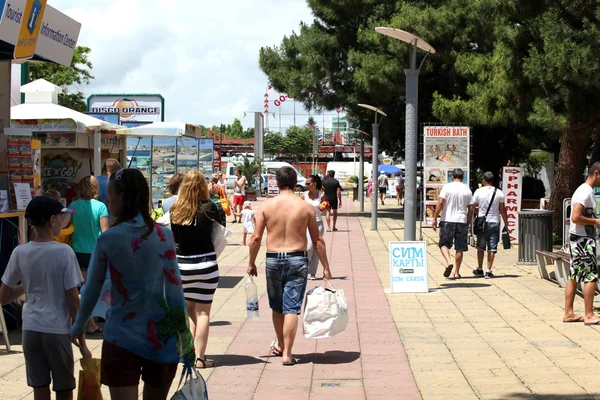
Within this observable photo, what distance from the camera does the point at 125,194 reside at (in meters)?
4.16

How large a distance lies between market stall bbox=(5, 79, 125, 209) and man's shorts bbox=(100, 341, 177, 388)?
606cm

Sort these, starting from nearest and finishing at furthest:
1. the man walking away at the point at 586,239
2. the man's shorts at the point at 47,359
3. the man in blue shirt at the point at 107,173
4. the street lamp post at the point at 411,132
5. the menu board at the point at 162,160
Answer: the man's shorts at the point at 47,359 → the man walking away at the point at 586,239 → the man in blue shirt at the point at 107,173 → the street lamp post at the point at 411,132 → the menu board at the point at 162,160

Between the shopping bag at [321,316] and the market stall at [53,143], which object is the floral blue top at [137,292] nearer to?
the shopping bag at [321,316]

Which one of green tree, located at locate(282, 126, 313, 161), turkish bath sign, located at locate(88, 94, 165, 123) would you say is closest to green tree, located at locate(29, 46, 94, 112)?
turkish bath sign, located at locate(88, 94, 165, 123)

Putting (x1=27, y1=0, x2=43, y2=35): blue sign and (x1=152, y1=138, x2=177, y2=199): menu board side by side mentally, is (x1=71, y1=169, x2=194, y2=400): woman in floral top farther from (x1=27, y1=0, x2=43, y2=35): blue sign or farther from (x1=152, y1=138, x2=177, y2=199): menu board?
(x1=152, y1=138, x2=177, y2=199): menu board

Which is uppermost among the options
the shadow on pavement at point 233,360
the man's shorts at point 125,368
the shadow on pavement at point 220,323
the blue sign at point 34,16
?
the blue sign at point 34,16

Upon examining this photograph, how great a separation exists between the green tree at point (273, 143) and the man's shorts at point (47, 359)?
11033 cm

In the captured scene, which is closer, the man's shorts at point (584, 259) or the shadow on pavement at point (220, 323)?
the man's shorts at point (584, 259)

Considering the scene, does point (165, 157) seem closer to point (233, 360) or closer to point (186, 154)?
point (186, 154)

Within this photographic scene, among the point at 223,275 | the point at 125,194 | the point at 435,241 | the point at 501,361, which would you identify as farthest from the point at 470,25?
the point at 125,194

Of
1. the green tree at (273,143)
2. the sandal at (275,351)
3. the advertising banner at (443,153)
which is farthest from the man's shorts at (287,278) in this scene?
the green tree at (273,143)

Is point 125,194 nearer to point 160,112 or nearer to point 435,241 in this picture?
point 435,241

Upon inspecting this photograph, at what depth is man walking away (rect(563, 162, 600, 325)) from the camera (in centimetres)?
902

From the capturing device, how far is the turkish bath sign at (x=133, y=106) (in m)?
32.0
